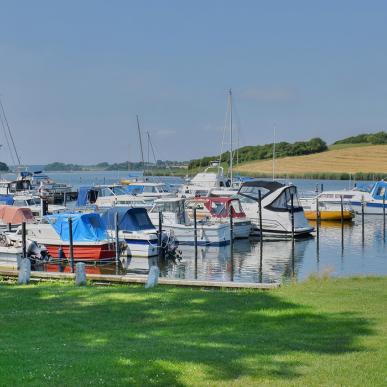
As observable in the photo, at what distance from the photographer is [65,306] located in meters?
16.9

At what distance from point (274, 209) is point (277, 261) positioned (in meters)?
11.7

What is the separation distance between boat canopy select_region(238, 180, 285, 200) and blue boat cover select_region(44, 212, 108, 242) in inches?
656

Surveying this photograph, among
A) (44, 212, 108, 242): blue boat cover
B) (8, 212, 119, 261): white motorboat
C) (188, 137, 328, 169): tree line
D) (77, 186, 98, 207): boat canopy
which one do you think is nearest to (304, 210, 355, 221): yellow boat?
(77, 186, 98, 207): boat canopy

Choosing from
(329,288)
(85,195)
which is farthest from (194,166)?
(329,288)

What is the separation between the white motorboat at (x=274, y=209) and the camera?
1983 inches

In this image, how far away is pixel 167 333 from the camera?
13641mm

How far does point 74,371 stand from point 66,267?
25625 millimetres

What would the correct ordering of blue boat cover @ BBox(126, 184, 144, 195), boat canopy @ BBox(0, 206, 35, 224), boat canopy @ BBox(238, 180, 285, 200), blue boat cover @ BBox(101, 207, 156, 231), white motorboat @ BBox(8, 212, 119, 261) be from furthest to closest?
blue boat cover @ BBox(126, 184, 144, 195), boat canopy @ BBox(238, 180, 285, 200), boat canopy @ BBox(0, 206, 35, 224), blue boat cover @ BBox(101, 207, 156, 231), white motorboat @ BBox(8, 212, 119, 261)

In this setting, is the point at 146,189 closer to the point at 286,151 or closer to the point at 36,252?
the point at 36,252

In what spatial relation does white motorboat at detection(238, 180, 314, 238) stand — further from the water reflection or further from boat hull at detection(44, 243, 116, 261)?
boat hull at detection(44, 243, 116, 261)

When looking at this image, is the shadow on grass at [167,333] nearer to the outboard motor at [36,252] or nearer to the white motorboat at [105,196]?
the outboard motor at [36,252]

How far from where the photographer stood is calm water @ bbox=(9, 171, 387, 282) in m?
34.5

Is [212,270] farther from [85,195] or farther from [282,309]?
[85,195]

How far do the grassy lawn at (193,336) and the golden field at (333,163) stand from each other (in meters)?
128
